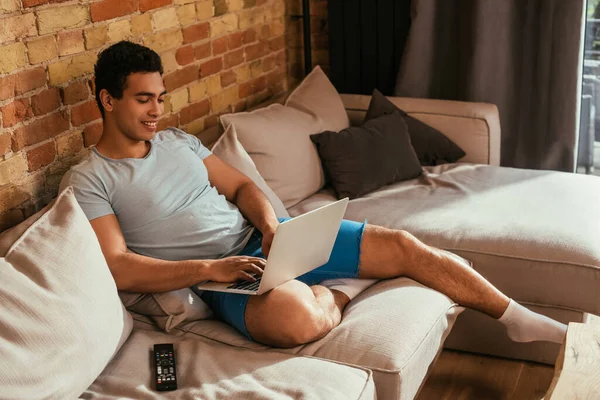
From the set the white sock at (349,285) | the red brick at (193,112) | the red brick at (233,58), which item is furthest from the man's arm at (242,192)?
the red brick at (233,58)

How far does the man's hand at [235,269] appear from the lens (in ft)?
6.79

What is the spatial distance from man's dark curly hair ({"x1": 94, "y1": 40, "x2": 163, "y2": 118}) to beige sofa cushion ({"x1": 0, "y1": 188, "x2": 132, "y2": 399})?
41 cm

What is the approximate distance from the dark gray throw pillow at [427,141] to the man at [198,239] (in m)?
0.94

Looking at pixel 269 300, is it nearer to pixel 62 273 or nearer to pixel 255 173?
pixel 62 273

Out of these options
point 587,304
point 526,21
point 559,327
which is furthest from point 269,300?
point 526,21

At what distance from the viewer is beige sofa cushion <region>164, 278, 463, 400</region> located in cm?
194

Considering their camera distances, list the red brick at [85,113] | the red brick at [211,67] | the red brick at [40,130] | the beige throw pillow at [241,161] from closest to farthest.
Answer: the red brick at [40,130] < the red brick at [85,113] < the beige throw pillow at [241,161] < the red brick at [211,67]

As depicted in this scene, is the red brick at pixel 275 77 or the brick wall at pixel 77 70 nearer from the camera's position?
the brick wall at pixel 77 70

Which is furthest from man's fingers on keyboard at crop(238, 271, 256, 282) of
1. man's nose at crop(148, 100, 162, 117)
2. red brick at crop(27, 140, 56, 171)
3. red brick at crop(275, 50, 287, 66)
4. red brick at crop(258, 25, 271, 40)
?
red brick at crop(275, 50, 287, 66)

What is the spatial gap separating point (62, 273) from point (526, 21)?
8.25 feet

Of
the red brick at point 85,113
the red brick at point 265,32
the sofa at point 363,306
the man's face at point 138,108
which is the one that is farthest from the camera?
the red brick at point 265,32

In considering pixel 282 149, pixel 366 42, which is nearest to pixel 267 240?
pixel 282 149

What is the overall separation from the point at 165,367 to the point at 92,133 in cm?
93

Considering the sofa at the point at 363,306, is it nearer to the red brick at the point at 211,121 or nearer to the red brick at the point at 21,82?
the red brick at the point at 211,121
